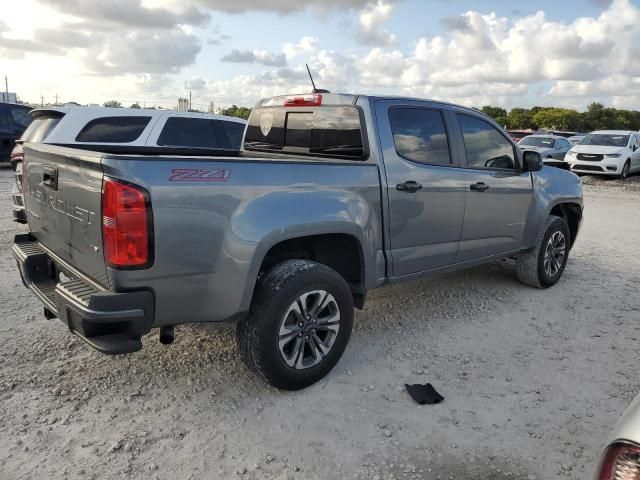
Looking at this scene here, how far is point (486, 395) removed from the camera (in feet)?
11.6

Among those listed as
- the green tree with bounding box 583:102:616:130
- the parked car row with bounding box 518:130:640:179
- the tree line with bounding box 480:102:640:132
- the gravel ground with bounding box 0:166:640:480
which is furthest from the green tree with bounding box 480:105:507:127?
the gravel ground with bounding box 0:166:640:480

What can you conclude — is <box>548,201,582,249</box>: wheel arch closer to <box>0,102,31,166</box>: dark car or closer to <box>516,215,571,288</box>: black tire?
<box>516,215,571,288</box>: black tire

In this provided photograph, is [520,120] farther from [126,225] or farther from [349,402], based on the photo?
[126,225]

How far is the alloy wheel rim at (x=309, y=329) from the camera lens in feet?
11.0

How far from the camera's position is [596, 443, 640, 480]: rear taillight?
153 centimetres

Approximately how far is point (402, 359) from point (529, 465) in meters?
1.31

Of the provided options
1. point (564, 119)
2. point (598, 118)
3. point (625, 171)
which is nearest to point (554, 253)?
point (625, 171)

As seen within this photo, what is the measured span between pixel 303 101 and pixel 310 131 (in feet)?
0.84

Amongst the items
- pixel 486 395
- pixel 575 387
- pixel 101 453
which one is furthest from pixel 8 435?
pixel 575 387

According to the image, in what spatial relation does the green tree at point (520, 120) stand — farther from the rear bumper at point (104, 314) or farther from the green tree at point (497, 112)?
the rear bumper at point (104, 314)

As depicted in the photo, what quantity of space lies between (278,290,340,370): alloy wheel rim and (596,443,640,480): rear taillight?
2.00 metres

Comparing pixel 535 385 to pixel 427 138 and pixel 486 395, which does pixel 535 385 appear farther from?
pixel 427 138

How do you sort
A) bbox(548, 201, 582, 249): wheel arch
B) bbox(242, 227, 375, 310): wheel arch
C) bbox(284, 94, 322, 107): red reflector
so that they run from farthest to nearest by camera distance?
bbox(548, 201, 582, 249): wheel arch, bbox(284, 94, 322, 107): red reflector, bbox(242, 227, 375, 310): wheel arch

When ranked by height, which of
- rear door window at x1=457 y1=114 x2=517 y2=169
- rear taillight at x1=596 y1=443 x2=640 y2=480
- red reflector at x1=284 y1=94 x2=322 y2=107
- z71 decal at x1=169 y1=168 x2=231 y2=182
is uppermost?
red reflector at x1=284 y1=94 x2=322 y2=107
